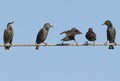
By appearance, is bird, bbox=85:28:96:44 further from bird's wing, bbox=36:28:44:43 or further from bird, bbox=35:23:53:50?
bird's wing, bbox=36:28:44:43

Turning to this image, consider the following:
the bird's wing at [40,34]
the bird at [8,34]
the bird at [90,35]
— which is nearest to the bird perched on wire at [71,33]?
the bird at [90,35]

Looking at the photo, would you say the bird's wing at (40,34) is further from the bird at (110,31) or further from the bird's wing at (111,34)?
the bird's wing at (111,34)

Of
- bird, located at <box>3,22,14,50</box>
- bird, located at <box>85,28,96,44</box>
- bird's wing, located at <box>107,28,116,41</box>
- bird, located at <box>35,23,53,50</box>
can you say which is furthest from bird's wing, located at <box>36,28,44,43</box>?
bird's wing, located at <box>107,28,116,41</box>

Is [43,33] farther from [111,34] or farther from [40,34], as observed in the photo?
[111,34]

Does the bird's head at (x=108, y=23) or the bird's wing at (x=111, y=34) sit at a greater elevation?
the bird's head at (x=108, y=23)

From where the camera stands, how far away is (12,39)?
2931 centimetres

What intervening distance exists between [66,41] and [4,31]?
15.5 ft

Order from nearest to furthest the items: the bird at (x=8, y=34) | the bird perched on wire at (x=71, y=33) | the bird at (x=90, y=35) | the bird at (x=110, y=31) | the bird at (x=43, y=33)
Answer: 1. the bird perched on wire at (x=71, y=33)
2. the bird at (x=90, y=35)
3. the bird at (x=43, y=33)
4. the bird at (x=110, y=31)
5. the bird at (x=8, y=34)

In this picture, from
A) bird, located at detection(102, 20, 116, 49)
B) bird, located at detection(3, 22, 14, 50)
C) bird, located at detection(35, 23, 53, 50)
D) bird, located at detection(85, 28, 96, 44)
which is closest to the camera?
bird, located at detection(85, 28, 96, 44)

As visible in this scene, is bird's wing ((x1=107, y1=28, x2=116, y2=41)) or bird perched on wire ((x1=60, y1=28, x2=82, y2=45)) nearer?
bird perched on wire ((x1=60, y1=28, x2=82, y2=45))

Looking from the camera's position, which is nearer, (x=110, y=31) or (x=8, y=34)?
(x=110, y=31)

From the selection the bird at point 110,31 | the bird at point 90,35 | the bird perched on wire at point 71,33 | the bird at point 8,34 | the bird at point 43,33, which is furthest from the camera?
the bird at point 8,34

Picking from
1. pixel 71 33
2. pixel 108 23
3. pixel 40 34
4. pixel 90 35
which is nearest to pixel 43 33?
pixel 40 34

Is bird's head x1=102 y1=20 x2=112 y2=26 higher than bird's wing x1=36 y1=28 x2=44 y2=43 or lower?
higher
